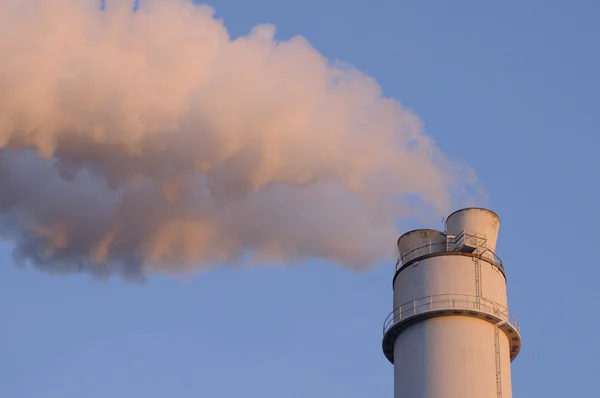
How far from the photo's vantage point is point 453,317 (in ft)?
139

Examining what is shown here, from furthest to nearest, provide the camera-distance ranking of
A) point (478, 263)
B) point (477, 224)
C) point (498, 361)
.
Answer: point (477, 224) < point (478, 263) < point (498, 361)

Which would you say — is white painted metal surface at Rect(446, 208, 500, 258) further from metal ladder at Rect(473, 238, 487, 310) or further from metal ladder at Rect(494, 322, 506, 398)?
metal ladder at Rect(494, 322, 506, 398)

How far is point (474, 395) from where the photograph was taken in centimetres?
4066

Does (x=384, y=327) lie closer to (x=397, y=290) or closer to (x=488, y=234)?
(x=397, y=290)

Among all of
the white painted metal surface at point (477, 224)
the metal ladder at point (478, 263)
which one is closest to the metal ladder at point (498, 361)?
the metal ladder at point (478, 263)

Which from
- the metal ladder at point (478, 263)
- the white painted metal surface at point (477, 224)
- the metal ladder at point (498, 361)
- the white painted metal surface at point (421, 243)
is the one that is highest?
the white painted metal surface at point (477, 224)

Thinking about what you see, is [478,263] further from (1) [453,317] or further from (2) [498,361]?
(2) [498,361]

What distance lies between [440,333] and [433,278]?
2.35 m

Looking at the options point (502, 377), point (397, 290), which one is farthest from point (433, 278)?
point (502, 377)

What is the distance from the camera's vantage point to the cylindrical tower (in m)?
41.3

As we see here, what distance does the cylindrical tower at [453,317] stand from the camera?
136 feet

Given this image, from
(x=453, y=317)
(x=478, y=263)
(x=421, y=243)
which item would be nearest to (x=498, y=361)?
(x=453, y=317)

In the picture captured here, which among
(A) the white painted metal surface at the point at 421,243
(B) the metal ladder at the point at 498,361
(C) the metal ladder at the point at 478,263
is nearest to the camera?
(B) the metal ladder at the point at 498,361

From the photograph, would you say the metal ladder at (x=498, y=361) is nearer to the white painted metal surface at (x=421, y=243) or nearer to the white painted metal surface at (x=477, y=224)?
the white painted metal surface at (x=477, y=224)
